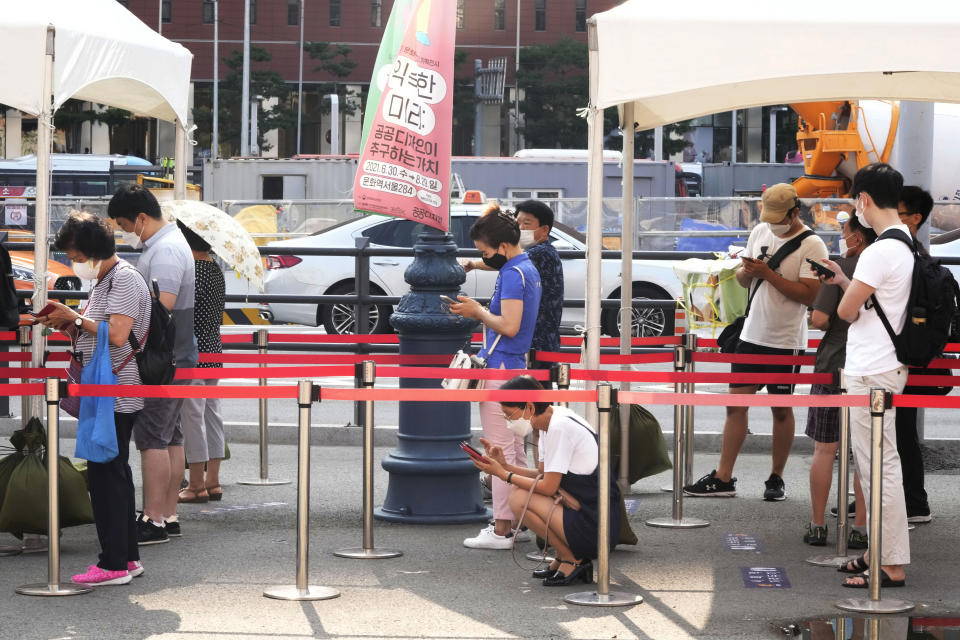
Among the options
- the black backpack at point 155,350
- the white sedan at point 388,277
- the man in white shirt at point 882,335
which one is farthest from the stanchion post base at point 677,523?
the white sedan at point 388,277

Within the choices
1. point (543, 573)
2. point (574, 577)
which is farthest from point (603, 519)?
point (543, 573)

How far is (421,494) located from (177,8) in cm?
6607

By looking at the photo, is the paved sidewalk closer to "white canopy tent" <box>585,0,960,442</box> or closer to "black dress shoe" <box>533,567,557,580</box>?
"black dress shoe" <box>533,567,557,580</box>

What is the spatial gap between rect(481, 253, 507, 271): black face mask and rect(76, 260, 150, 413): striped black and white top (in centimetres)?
183

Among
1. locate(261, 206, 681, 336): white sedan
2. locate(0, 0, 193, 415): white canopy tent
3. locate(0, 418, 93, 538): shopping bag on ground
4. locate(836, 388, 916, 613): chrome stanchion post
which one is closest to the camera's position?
locate(836, 388, 916, 613): chrome stanchion post

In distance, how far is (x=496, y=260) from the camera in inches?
300

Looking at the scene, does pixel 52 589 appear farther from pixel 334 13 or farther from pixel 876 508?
pixel 334 13

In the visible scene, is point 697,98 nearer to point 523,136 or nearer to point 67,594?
point 67,594

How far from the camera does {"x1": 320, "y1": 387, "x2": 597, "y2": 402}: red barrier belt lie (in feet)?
21.4

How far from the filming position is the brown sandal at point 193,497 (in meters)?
8.88

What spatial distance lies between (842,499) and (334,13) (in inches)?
2632

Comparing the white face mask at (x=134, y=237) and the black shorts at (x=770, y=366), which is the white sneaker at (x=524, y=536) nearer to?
the black shorts at (x=770, y=366)

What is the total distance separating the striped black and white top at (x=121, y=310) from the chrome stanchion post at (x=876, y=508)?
3.32 metres

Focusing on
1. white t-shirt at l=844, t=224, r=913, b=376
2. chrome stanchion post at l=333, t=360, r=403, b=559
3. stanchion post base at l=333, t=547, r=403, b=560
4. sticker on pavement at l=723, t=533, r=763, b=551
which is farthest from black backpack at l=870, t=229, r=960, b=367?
stanchion post base at l=333, t=547, r=403, b=560
